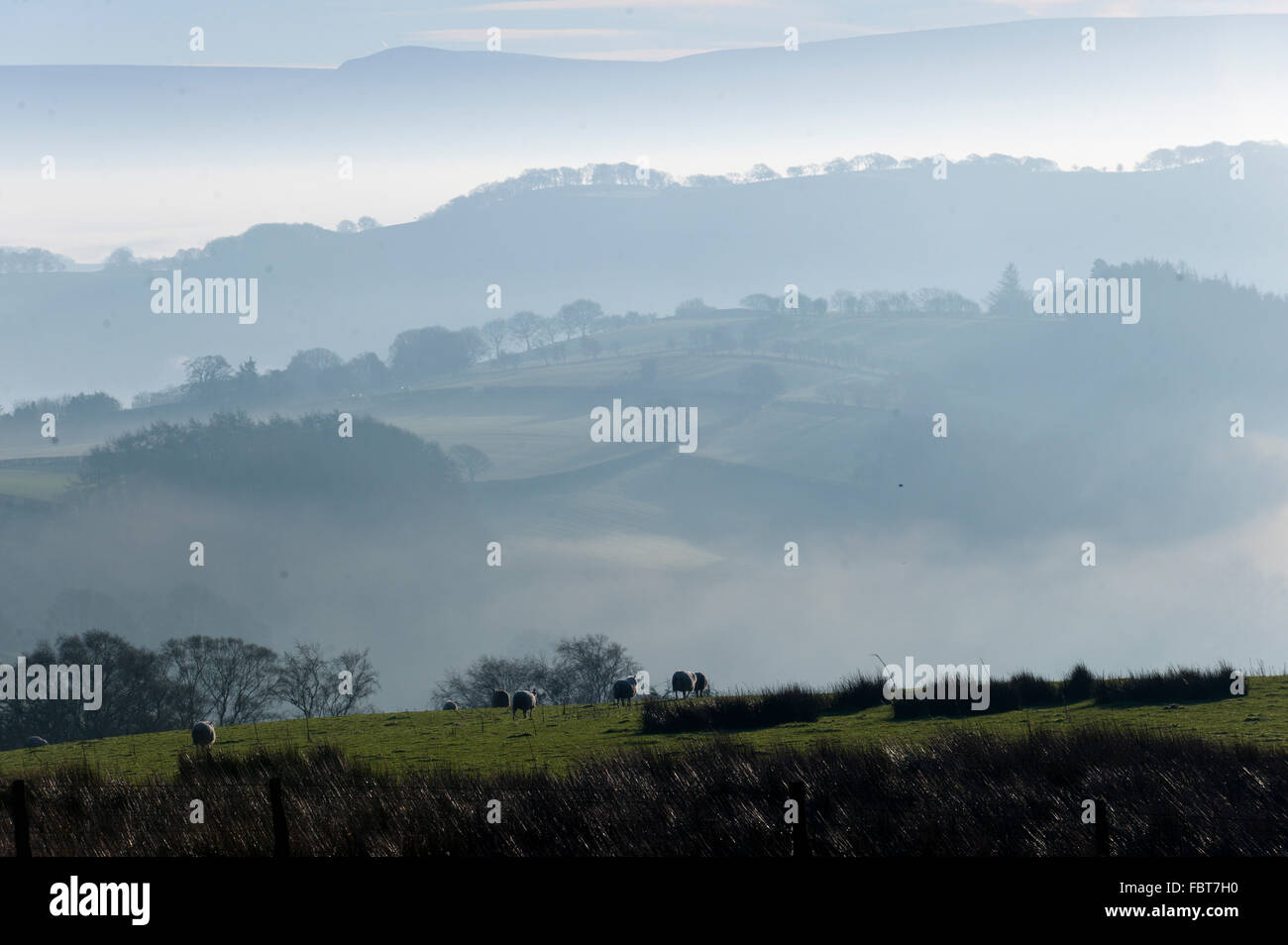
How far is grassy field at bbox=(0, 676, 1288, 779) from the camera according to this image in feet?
101

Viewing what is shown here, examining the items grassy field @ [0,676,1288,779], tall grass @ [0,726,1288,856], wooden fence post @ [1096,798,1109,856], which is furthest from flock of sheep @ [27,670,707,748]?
wooden fence post @ [1096,798,1109,856]

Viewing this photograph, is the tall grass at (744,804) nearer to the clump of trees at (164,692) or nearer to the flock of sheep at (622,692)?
the flock of sheep at (622,692)

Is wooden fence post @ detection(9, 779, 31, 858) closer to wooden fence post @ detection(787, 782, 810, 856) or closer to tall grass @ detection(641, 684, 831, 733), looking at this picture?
wooden fence post @ detection(787, 782, 810, 856)

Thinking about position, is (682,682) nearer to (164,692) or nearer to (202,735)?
(202,735)

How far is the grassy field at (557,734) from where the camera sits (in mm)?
30719

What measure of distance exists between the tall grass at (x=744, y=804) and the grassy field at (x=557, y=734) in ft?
9.19

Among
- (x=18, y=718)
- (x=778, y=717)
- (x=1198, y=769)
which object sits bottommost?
(x=18, y=718)

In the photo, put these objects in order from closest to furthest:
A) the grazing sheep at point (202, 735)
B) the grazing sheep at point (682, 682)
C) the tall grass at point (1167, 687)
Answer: the tall grass at point (1167, 687), the grazing sheep at point (202, 735), the grazing sheep at point (682, 682)

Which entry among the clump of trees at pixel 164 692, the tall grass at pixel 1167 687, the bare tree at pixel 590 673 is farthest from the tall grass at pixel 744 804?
the bare tree at pixel 590 673

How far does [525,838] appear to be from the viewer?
19484 millimetres

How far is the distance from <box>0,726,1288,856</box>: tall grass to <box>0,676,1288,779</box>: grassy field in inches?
110
